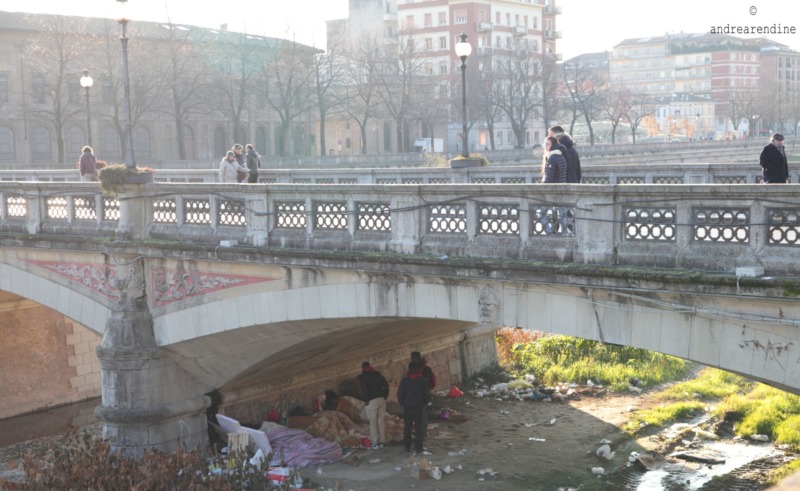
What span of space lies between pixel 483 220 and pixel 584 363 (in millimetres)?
12131

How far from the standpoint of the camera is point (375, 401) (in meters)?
18.1

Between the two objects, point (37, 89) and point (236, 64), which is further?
point (236, 64)

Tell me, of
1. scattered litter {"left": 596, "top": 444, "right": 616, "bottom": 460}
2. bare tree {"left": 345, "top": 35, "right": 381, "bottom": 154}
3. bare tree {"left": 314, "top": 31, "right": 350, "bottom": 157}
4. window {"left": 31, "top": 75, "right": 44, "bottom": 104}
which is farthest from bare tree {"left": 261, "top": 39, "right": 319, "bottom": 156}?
scattered litter {"left": 596, "top": 444, "right": 616, "bottom": 460}

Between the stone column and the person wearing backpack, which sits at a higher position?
the person wearing backpack

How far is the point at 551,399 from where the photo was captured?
70.2 feet

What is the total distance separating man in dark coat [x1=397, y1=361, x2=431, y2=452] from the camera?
1681 centimetres

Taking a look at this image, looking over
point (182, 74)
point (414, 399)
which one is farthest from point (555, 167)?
point (182, 74)

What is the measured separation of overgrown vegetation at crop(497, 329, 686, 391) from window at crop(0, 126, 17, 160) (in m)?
46.5

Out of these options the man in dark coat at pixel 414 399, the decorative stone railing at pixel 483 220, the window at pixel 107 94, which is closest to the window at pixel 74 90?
the window at pixel 107 94

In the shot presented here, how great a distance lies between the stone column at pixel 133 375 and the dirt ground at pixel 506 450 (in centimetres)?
241

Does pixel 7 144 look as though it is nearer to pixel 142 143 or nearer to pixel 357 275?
pixel 142 143

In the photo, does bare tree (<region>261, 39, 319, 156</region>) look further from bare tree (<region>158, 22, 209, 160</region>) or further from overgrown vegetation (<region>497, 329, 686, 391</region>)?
overgrown vegetation (<region>497, 329, 686, 391</region>)

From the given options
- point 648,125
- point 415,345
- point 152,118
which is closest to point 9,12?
point 152,118

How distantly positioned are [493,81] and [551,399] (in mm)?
60401
